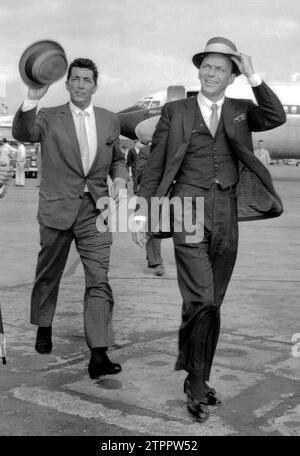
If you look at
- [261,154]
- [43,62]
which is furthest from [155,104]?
[43,62]

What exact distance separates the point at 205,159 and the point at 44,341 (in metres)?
1.84

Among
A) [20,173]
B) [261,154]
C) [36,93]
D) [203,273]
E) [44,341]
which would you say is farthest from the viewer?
[20,173]

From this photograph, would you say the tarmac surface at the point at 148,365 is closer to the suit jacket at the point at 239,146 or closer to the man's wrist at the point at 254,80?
the suit jacket at the point at 239,146

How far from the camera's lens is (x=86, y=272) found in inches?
182

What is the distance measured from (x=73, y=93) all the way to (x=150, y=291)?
285 centimetres

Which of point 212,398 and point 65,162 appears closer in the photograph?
point 212,398

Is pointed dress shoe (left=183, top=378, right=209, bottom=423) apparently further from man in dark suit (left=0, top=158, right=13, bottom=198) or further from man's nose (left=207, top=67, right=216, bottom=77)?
man's nose (left=207, top=67, right=216, bottom=77)

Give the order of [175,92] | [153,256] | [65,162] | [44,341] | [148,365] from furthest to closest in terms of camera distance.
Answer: [175,92], [153,256], [44,341], [65,162], [148,365]

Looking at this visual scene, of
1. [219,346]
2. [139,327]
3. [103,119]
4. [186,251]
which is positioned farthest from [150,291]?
[186,251]

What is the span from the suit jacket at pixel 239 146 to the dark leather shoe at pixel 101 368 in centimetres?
100

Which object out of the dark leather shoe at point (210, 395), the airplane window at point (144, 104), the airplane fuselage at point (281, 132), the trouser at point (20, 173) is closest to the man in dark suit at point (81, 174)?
the dark leather shoe at point (210, 395)

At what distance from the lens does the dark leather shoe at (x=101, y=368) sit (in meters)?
4.32

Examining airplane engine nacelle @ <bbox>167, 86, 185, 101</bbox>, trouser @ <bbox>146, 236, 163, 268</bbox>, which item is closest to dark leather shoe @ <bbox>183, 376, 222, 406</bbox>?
trouser @ <bbox>146, 236, 163, 268</bbox>

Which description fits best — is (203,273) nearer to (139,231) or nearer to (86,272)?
(139,231)
